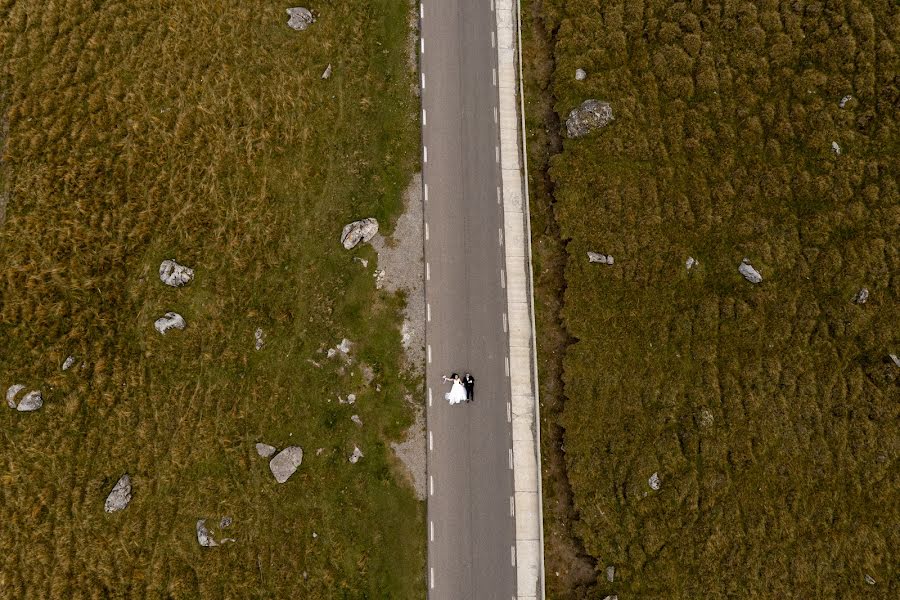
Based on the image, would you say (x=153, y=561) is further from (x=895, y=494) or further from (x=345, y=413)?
(x=895, y=494)

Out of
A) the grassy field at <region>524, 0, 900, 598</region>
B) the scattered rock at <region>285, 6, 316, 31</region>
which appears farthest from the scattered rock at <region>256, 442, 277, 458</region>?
the scattered rock at <region>285, 6, 316, 31</region>

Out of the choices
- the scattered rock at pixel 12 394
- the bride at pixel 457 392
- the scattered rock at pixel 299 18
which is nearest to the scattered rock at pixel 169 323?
the scattered rock at pixel 12 394

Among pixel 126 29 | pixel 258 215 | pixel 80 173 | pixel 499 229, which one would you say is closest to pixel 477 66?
pixel 499 229

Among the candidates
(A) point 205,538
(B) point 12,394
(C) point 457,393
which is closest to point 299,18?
(C) point 457,393

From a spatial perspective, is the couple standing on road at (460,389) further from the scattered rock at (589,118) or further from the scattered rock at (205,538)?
the scattered rock at (589,118)

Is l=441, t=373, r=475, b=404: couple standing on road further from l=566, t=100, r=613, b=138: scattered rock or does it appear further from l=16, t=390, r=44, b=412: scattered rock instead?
l=16, t=390, r=44, b=412: scattered rock
